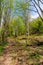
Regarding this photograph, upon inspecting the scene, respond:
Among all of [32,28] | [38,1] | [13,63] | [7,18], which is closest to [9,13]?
[7,18]

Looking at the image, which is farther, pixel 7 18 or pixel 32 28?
pixel 32 28

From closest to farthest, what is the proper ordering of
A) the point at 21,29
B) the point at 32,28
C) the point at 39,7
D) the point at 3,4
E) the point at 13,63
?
the point at 13,63 < the point at 39,7 < the point at 3,4 < the point at 32,28 < the point at 21,29

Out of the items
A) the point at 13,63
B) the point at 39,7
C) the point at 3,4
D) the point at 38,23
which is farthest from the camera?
the point at 38,23

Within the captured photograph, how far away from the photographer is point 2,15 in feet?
84.0

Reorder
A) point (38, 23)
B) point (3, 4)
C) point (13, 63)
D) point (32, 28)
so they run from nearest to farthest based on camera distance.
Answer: point (13, 63), point (3, 4), point (38, 23), point (32, 28)

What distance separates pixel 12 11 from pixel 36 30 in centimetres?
1726

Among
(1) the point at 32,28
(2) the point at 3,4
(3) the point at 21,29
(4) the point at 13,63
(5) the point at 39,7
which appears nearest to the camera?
(4) the point at 13,63

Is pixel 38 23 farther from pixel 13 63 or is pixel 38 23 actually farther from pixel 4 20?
pixel 13 63

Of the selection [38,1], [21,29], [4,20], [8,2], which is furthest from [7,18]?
[21,29]

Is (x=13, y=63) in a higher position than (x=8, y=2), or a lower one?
lower

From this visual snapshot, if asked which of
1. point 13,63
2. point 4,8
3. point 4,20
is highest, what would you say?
point 4,8

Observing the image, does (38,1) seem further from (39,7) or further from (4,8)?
(4,8)

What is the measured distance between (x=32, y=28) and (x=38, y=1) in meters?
30.2

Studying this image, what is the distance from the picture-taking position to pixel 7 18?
26.0 m
